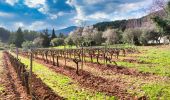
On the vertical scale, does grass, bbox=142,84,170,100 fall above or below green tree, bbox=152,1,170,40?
below

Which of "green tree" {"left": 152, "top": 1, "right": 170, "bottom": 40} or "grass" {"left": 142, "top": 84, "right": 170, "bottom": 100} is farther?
"green tree" {"left": 152, "top": 1, "right": 170, "bottom": 40}

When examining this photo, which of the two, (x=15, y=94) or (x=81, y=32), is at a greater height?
(x=81, y=32)

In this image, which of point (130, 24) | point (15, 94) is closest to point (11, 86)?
point (15, 94)

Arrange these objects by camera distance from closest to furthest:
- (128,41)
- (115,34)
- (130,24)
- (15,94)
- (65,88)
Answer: (15,94), (65,88), (128,41), (115,34), (130,24)

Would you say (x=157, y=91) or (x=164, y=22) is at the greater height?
(x=164, y=22)

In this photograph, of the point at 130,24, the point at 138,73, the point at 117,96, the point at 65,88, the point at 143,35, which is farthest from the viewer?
the point at 130,24

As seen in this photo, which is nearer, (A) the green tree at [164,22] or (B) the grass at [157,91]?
(B) the grass at [157,91]

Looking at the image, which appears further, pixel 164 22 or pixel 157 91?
pixel 164 22

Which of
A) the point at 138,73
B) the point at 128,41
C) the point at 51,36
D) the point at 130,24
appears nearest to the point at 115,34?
the point at 128,41

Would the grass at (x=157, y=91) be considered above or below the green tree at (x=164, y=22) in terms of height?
below

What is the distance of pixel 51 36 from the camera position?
464 feet

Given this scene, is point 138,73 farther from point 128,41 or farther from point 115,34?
point 115,34

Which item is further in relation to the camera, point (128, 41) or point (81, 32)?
point (81, 32)

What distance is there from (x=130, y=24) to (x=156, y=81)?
532 ft
